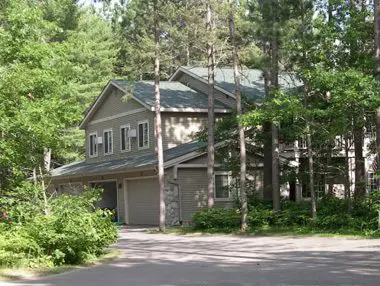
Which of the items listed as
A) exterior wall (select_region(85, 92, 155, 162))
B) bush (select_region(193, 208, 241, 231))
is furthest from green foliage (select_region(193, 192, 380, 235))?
exterior wall (select_region(85, 92, 155, 162))

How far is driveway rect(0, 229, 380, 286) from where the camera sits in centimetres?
1050

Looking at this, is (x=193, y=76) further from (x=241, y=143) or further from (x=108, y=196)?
(x=241, y=143)

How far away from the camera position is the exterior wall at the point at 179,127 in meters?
30.2

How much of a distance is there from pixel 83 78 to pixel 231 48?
25.5 metres

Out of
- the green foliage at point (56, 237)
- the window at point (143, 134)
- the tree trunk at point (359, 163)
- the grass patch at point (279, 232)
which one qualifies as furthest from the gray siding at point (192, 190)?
the green foliage at point (56, 237)

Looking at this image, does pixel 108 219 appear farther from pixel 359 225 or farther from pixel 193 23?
pixel 193 23

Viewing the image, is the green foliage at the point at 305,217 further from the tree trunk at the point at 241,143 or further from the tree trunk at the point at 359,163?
the tree trunk at the point at 359,163

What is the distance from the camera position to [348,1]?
23.6m

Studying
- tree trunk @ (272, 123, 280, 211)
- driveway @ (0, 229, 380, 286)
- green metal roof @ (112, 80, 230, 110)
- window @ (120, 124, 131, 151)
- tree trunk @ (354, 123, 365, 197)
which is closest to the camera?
driveway @ (0, 229, 380, 286)

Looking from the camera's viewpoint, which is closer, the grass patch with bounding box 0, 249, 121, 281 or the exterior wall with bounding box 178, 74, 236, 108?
the grass patch with bounding box 0, 249, 121, 281

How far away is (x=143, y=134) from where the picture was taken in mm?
31266

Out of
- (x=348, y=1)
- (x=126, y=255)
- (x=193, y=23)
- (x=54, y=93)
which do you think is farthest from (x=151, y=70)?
(x=126, y=255)

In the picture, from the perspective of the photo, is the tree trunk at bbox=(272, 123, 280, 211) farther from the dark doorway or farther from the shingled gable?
the dark doorway

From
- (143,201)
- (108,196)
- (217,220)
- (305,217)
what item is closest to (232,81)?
(143,201)
